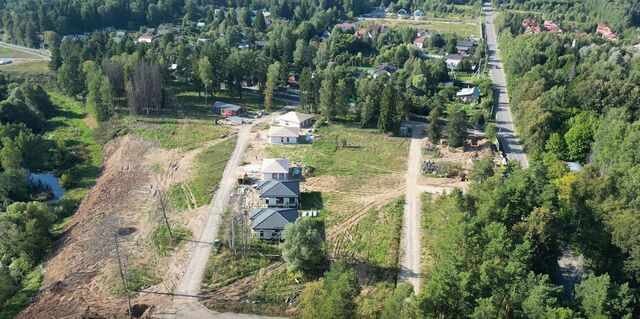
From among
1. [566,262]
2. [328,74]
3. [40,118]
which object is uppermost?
[328,74]

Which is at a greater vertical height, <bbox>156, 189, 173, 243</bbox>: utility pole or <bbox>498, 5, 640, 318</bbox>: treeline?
<bbox>498, 5, 640, 318</bbox>: treeline

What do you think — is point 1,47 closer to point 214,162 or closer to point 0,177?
point 0,177

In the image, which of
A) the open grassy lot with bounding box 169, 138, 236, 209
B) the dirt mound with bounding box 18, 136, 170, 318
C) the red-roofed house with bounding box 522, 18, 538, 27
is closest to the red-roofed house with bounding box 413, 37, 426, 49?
the red-roofed house with bounding box 522, 18, 538, 27

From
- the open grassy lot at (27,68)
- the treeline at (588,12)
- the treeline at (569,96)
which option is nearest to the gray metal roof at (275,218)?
the treeline at (569,96)

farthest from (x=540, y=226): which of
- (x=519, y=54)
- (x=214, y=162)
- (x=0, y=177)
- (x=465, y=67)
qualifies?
(x=465, y=67)

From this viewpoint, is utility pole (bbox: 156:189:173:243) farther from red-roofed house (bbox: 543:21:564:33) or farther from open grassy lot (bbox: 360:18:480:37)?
red-roofed house (bbox: 543:21:564:33)

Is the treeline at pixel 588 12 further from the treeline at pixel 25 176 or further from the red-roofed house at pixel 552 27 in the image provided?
the treeline at pixel 25 176
